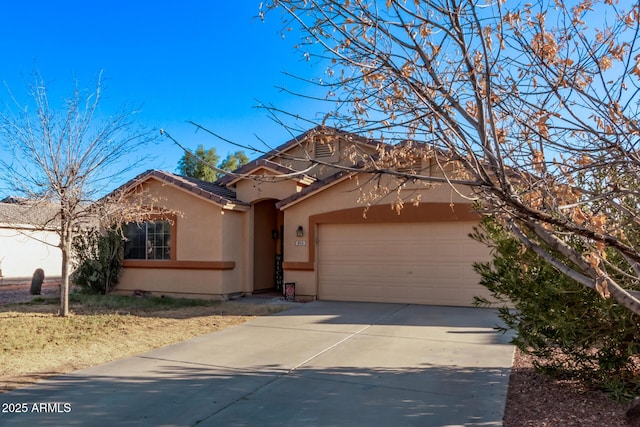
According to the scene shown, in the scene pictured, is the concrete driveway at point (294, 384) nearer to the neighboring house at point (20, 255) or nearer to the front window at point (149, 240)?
the front window at point (149, 240)

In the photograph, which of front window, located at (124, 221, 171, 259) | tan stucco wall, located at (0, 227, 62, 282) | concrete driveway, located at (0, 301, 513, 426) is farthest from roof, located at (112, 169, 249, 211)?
tan stucco wall, located at (0, 227, 62, 282)

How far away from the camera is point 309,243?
14375 mm

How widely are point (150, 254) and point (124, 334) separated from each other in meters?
6.94

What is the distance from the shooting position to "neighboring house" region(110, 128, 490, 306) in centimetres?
1291

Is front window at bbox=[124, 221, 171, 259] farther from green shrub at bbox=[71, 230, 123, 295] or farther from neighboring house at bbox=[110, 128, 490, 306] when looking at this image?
green shrub at bbox=[71, 230, 123, 295]

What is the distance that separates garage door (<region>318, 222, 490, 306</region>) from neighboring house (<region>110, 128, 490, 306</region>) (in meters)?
0.03

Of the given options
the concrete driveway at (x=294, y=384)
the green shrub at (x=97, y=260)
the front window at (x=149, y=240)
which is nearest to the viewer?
the concrete driveway at (x=294, y=384)

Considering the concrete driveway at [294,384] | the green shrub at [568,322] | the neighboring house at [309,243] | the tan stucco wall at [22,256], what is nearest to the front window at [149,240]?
the neighboring house at [309,243]

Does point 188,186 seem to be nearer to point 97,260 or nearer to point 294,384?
point 97,260

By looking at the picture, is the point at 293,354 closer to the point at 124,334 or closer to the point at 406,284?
the point at 124,334

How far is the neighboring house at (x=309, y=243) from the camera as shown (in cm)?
1291

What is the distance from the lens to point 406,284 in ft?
43.8

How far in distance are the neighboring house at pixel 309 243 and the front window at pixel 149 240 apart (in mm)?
32

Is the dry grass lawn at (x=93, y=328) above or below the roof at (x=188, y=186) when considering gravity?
below
